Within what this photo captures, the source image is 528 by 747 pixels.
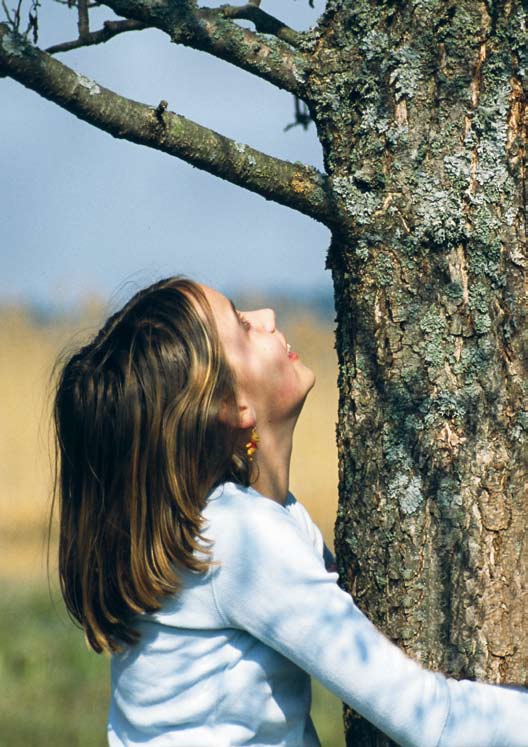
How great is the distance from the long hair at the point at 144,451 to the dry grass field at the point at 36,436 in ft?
14.8

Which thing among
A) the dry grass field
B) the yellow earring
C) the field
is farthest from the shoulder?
the dry grass field

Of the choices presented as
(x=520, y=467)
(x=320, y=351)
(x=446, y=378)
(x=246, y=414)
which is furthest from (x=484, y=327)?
(x=320, y=351)

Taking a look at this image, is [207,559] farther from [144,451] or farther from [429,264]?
[429,264]

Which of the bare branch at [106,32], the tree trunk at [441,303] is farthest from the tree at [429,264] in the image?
the bare branch at [106,32]

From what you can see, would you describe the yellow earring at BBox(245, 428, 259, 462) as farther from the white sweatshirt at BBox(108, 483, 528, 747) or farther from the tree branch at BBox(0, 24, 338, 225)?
the tree branch at BBox(0, 24, 338, 225)

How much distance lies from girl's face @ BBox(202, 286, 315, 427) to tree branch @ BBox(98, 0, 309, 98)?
1.37ft

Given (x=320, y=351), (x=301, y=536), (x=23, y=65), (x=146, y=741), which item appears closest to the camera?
(x=23, y=65)

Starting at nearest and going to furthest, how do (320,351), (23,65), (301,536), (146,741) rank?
1. (23,65)
2. (301,536)
3. (146,741)
4. (320,351)

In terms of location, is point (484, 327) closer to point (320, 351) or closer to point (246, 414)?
point (246, 414)

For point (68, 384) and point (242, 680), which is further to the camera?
point (68, 384)

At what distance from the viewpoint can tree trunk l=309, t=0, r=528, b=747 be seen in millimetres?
1756

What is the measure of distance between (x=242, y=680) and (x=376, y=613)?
0.28 meters

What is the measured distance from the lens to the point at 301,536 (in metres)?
1.72

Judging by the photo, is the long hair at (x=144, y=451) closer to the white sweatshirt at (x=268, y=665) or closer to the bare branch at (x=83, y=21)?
the white sweatshirt at (x=268, y=665)
